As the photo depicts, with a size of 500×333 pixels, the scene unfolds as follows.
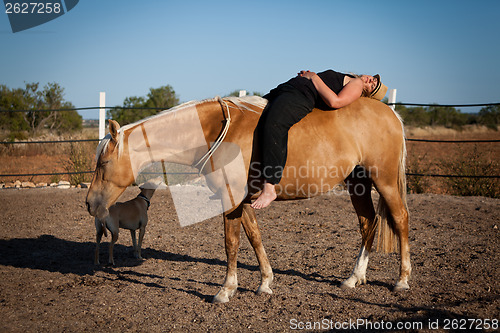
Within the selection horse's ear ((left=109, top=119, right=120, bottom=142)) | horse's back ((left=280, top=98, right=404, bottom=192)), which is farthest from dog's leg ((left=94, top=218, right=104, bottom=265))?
horse's back ((left=280, top=98, right=404, bottom=192))

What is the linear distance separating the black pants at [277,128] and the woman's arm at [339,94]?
0.20 metres

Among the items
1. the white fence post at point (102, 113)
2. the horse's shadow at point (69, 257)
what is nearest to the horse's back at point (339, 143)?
the horse's shadow at point (69, 257)

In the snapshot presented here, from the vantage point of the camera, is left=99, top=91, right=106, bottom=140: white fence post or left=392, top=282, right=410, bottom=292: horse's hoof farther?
left=99, top=91, right=106, bottom=140: white fence post

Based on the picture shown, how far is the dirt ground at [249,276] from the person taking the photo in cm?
301

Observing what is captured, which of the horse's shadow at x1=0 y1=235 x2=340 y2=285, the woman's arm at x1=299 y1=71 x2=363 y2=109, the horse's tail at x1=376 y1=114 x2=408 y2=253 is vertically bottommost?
the horse's shadow at x1=0 y1=235 x2=340 y2=285

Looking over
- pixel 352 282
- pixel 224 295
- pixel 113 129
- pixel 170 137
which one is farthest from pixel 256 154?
pixel 352 282

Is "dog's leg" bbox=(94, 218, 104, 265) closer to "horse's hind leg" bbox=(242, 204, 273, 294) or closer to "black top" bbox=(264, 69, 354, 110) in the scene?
"horse's hind leg" bbox=(242, 204, 273, 294)

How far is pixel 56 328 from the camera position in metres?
2.93

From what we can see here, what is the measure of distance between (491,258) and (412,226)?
4.87 feet

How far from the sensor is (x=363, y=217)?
13.0 feet

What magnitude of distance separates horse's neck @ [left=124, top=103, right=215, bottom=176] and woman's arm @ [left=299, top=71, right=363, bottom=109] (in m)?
1.09

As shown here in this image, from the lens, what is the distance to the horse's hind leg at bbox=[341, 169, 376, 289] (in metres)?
3.79

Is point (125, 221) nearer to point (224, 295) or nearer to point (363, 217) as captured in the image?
point (224, 295)

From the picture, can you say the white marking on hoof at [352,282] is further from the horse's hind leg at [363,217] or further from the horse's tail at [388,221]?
the horse's tail at [388,221]
